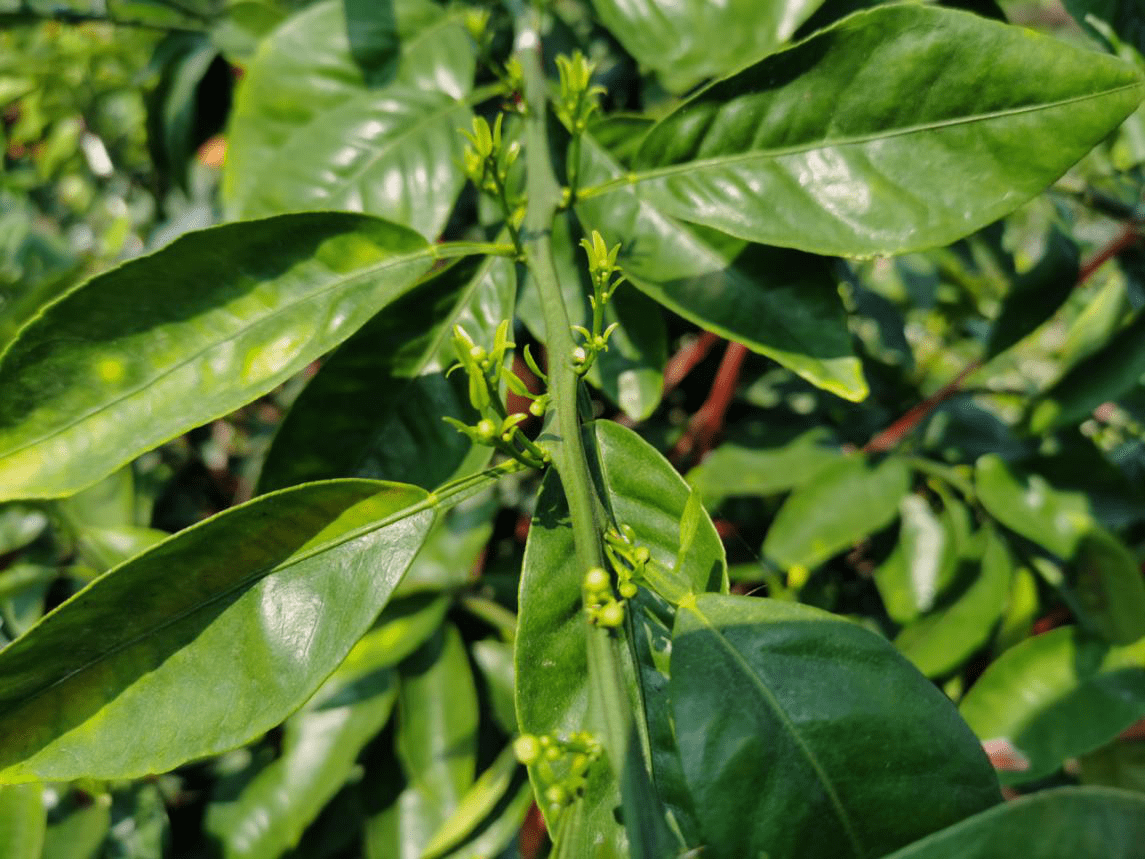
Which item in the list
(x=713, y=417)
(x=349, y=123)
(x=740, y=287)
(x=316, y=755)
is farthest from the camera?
(x=713, y=417)

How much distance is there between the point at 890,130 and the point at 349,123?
484mm

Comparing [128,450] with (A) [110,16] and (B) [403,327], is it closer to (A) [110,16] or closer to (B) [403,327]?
(B) [403,327]

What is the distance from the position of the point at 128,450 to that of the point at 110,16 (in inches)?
38.1

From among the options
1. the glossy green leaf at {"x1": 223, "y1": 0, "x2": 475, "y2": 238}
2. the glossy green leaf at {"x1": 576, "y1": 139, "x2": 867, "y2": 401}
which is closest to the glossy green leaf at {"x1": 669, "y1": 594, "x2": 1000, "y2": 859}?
the glossy green leaf at {"x1": 576, "y1": 139, "x2": 867, "y2": 401}

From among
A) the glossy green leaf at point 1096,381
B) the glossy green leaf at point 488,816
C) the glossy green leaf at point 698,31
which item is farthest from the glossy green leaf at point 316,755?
the glossy green leaf at point 1096,381

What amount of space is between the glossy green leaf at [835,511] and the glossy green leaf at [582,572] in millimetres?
466

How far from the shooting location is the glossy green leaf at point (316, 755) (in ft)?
3.27

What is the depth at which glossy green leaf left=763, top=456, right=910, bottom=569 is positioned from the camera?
3.17 feet

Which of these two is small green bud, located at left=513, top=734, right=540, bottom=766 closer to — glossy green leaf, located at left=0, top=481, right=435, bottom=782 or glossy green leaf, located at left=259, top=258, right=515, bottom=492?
glossy green leaf, located at left=0, top=481, right=435, bottom=782

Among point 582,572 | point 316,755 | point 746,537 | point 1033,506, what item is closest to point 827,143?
point 582,572

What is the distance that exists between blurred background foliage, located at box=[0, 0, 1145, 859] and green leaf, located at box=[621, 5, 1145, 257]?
0.17 meters

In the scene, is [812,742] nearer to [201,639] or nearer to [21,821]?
[201,639]

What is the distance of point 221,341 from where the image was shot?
A: 59cm

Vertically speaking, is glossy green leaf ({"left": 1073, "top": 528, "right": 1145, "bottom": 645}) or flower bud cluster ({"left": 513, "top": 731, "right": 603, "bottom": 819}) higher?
flower bud cluster ({"left": 513, "top": 731, "right": 603, "bottom": 819})
